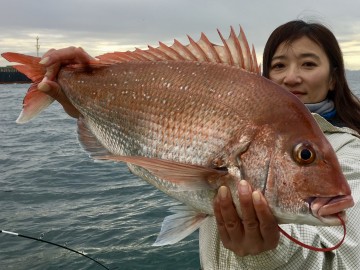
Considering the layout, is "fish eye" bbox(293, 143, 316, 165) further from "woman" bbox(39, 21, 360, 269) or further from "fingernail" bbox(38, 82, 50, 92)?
"fingernail" bbox(38, 82, 50, 92)

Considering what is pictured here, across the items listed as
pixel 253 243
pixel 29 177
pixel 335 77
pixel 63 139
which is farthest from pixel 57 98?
pixel 63 139

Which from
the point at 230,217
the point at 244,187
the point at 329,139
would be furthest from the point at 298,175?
the point at 329,139

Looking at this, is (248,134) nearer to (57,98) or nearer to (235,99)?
(235,99)

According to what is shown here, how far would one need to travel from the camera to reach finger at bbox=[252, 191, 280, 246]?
1.75 meters

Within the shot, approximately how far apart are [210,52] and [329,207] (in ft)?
3.08

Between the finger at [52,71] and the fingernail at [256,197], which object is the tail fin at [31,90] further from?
the fingernail at [256,197]

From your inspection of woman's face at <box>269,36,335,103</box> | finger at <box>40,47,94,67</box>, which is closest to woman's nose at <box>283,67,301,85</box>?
woman's face at <box>269,36,335,103</box>

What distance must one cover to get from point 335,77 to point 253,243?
6.36 ft

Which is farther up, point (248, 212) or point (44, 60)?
point (44, 60)

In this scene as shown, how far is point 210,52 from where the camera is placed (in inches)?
85.4

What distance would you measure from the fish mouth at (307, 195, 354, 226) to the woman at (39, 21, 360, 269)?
0.02 meters

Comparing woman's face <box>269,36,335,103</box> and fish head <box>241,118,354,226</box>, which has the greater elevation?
woman's face <box>269,36,335,103</box>

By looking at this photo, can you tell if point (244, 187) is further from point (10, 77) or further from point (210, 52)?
point (10, 77)

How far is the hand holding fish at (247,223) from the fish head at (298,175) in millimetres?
50
